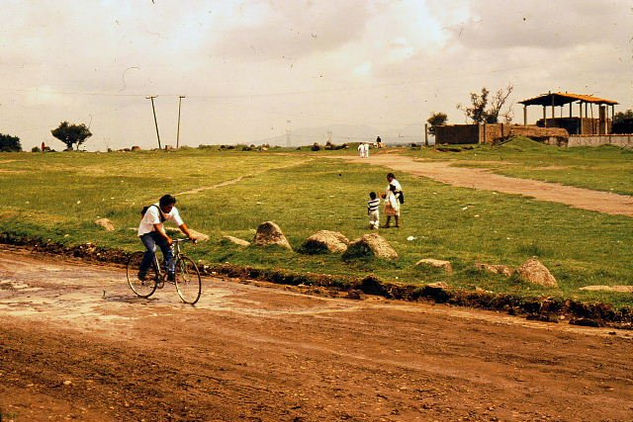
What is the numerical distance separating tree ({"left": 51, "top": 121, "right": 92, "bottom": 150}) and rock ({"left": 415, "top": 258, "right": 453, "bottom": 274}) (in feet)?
477

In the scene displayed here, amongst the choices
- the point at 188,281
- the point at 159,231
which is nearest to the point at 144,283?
the point at 188,281

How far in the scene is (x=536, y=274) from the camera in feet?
55.9

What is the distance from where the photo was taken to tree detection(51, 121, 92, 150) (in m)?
152

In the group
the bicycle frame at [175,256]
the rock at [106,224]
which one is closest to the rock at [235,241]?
the rock at [106,224]

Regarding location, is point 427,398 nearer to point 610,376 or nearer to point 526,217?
point 610,376

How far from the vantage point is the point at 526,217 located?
29078 millimetres

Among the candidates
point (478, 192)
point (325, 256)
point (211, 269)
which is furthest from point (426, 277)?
point (478, 192)

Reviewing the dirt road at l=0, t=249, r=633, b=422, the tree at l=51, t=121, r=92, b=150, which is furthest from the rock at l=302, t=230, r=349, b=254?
the tree at l=51, t=121, r=92, b=150

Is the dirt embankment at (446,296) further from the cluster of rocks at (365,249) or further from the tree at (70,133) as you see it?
the tree at (70,133)

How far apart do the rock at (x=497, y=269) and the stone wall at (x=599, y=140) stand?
2710 inches

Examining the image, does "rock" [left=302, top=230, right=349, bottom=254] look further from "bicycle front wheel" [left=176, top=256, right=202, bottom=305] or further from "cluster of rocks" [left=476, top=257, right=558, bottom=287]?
"bicycle front wheel" [left=176, top=256, right=202, bottom=305]

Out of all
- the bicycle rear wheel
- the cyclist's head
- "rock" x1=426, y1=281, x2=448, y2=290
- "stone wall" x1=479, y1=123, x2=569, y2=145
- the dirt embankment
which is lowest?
the dirt embankment

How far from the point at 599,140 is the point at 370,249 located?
72.7m

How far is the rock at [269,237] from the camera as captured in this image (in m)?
22.2
